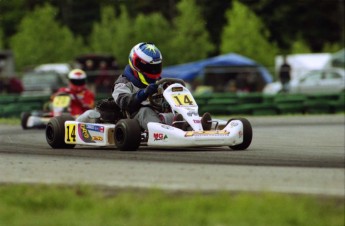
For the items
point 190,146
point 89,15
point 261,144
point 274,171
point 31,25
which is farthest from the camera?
point 89,15

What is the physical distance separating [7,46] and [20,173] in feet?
176

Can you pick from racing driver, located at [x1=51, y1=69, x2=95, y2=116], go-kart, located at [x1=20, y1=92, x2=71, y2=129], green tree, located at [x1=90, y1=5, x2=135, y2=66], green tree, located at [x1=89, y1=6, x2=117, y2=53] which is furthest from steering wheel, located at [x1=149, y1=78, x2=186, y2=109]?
green tree, located at [x1=89, y1=6, x2=117, y2=53]

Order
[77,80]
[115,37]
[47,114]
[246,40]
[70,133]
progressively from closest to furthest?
[70,133] < [77,80] < [47,114] < [246,40] < [115,37]

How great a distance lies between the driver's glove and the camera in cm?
1123

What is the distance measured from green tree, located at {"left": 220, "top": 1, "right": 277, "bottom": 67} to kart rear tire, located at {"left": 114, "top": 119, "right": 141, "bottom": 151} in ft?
111

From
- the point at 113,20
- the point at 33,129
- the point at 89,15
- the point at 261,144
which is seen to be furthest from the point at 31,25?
the point at 261,144

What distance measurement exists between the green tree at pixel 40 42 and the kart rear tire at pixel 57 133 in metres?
37.3

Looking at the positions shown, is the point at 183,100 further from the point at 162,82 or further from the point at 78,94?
the point at 78,94

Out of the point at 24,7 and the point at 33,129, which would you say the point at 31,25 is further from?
the point at 33,129

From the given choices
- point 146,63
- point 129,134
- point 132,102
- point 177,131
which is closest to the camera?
point 177,131

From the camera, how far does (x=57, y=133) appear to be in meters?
12.0

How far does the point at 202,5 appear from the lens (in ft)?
182

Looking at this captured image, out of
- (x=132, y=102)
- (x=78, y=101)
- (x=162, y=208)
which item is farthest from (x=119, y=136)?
(x=78, y=101)

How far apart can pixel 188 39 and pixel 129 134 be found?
34874 mm
